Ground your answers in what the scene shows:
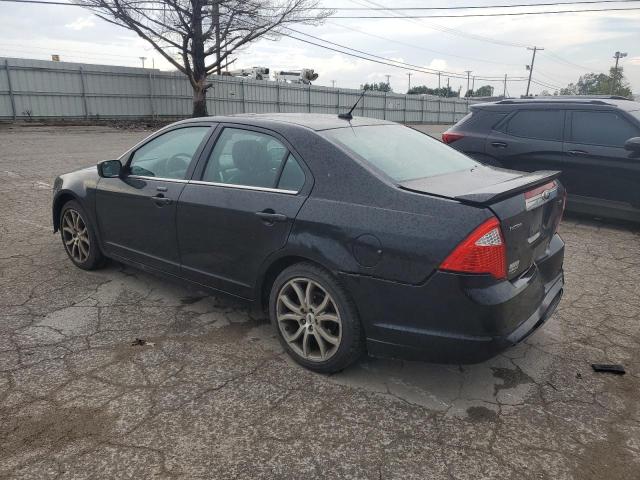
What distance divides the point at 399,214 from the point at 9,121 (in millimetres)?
23318

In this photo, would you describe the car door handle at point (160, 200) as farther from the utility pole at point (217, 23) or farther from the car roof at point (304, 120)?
the utility pole at point (217, 23)

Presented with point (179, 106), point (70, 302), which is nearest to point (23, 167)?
point (70, 302)

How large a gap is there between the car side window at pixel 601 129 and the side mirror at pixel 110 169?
5545 millimetres

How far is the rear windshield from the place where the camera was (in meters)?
3.01

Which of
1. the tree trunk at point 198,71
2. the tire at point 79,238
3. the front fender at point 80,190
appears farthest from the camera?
the tree trunk at point 198,71

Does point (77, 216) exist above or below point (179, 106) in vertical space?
below

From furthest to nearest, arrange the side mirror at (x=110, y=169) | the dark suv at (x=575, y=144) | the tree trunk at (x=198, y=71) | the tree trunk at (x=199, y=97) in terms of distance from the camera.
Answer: the tree trunk at (x=199, y=97), the tree trunk at (x=198, y=71), the dark suv at (x=575, y=144), the side mirror at (x=110, y=169)

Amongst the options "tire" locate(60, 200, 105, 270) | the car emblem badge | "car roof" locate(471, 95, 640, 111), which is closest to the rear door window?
the car emblem badge

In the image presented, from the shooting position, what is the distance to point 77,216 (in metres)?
4.64

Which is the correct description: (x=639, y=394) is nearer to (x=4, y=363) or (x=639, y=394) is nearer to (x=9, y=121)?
(x=4, y=363)

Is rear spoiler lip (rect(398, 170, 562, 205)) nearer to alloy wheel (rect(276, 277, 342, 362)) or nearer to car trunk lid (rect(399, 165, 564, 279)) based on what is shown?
car trunk lid (rect(399, 165, 564, 279))

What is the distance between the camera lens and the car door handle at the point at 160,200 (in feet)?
12.0

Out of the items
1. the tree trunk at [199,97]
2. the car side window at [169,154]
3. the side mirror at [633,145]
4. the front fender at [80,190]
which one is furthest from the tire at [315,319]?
the tree trunk at [199,97]

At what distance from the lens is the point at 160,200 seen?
3.71m
